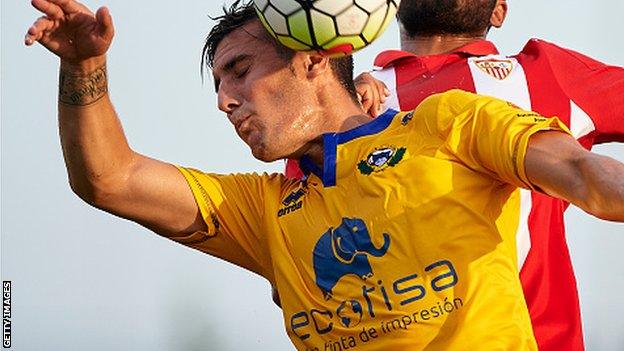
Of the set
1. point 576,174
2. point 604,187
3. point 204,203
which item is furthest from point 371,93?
point 604,187

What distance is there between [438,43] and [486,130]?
1.35 metres

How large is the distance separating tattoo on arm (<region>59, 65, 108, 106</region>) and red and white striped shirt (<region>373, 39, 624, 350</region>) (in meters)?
1.17

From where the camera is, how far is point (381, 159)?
367 centimetres

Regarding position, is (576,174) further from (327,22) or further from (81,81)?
(81,81)

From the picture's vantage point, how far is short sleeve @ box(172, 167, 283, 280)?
3996 millimetres

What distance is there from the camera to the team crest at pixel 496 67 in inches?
175

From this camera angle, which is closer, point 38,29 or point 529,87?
point 38,29

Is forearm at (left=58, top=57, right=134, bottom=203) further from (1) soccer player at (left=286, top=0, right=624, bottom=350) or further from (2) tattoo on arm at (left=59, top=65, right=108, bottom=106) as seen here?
(1) soccer player at (left=286, top=0, right=624, bottom=350)

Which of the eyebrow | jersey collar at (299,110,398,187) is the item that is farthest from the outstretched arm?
the eyebrow

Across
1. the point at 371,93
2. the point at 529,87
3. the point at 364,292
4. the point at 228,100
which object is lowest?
the point at 364,292

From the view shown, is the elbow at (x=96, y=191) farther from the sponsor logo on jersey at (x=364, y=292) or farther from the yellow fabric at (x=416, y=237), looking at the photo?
the sponsor logo on jersey at (x=364, y=292)

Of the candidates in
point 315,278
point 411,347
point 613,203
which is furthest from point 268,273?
point 613,203

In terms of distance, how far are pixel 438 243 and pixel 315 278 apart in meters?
0.42

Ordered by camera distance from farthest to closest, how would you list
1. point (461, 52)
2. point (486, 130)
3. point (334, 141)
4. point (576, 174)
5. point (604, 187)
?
point (461, 52)
point (334, 141)
point (486, 130)
point (576, 174)
point (604, 187)
